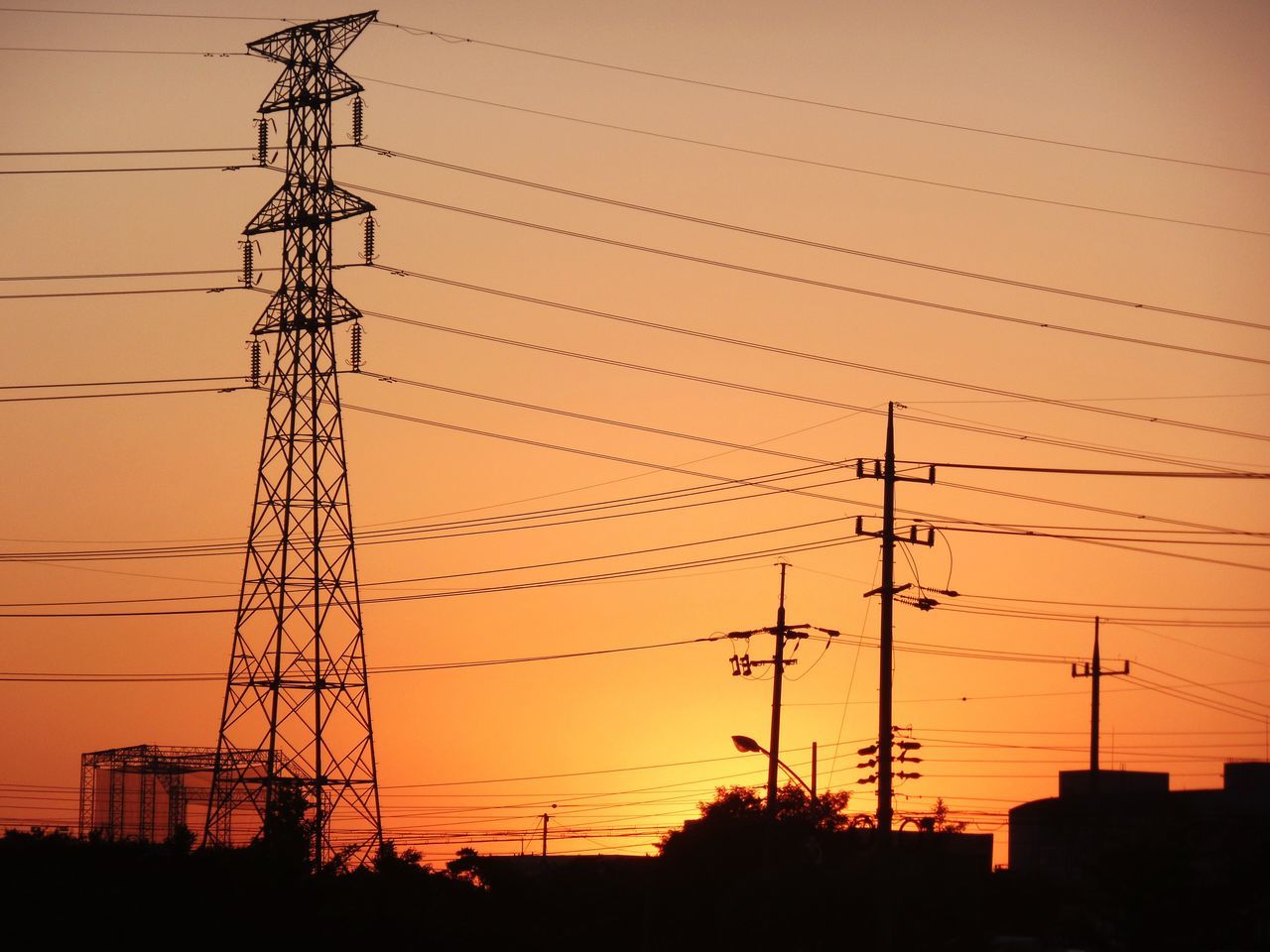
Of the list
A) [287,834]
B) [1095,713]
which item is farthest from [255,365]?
[1095,713]

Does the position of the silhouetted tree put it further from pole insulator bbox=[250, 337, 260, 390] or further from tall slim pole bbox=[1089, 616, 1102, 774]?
tall slim pole bbox=[1089, 616, 1102, 774]

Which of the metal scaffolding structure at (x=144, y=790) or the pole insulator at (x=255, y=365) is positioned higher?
the pole insulator at (x=255, y=365)

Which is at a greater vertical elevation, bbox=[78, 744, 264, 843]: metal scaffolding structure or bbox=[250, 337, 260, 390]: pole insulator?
Result: bbox=[250, 337, 260, 390]: pole insulator

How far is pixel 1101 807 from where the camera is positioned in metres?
107

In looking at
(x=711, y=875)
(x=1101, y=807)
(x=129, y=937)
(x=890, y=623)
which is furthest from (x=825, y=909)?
(x=1101, y=807)

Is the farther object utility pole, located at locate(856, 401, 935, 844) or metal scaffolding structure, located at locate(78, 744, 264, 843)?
metal scaffolding structure, located at locate(78, 744, 264, 843)

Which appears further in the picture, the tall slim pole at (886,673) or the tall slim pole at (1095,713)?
the tall slim pole at (1095,713)

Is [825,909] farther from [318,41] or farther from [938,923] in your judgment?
[318,41]

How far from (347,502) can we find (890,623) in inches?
716

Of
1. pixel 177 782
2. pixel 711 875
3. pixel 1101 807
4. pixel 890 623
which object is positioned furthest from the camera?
pixel 1101 807

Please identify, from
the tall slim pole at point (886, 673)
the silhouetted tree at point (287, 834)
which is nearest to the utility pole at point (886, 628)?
the tall slim pole at point (886, 673)

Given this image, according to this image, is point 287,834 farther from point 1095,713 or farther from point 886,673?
point 1095,713

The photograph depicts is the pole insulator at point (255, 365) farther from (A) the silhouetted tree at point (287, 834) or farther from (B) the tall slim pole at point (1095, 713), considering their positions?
(B) the tall slim pole at point (1095, 713)

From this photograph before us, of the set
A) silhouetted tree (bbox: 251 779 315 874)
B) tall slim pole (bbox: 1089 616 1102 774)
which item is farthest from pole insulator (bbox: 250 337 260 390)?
tall slim pole (bbox: 1089 616 1102 774)
